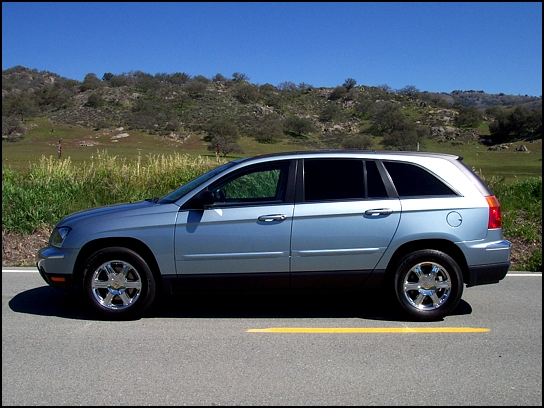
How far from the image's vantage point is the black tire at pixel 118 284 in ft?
19.3

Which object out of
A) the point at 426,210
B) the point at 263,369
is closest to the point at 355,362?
the point at 263,369

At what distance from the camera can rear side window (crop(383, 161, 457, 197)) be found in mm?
6109

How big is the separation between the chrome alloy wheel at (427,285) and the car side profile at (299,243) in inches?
0.4

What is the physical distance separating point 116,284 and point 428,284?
3.34 meters

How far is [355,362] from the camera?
492 centimetres

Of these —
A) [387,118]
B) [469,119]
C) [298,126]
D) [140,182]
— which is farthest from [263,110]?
[140,182]

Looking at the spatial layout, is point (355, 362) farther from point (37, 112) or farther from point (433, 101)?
point (37, 112)

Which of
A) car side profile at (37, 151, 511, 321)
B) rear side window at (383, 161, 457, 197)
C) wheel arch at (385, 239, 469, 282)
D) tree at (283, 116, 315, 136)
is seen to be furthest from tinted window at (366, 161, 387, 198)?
tree at (283, 116, 315, 136)

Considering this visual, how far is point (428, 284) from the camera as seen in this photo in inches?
236

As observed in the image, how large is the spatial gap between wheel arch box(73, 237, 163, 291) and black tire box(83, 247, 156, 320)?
9 cm

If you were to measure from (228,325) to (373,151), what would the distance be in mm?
2550

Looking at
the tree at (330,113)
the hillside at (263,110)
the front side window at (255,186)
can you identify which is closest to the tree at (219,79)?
the hillside at (263,110)

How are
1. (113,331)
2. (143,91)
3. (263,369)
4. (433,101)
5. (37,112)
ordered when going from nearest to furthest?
1. (263,369)
2. (113,331)
3. (433,101)
4. (37,112)
5. (143,91)

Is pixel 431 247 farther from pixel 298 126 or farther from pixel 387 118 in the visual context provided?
pixel 298 126
